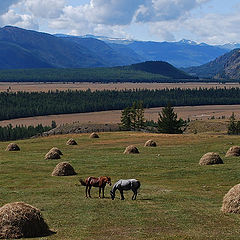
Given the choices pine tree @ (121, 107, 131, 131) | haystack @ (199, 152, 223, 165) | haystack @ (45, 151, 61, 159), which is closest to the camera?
haystack @ (199, 152, 223, 165)

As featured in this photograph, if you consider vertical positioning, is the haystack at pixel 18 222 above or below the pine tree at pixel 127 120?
above

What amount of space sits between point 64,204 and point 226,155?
100ft

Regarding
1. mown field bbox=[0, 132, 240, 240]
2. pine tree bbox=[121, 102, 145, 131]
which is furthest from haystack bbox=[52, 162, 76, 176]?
pine tree bbox=[121, 102, 145, 131]

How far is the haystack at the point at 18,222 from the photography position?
78.1ft

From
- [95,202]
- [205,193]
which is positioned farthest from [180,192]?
[95,202]

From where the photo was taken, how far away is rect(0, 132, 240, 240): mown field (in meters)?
26.0

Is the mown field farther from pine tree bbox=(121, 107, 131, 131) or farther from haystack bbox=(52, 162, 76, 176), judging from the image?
pine tree bbox=(121, 107, 131, 131)

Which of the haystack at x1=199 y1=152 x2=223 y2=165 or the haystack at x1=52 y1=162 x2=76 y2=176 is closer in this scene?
the haystack at x1=52 y1=162 x2=76 y2=176

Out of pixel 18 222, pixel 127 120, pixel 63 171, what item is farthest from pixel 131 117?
pixel 18 222

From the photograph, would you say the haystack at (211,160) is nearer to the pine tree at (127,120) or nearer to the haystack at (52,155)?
the haystack at (52,155)

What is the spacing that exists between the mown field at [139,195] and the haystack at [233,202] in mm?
629

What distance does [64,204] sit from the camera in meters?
33.5

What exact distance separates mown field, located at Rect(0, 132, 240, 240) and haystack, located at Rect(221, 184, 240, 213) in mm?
629

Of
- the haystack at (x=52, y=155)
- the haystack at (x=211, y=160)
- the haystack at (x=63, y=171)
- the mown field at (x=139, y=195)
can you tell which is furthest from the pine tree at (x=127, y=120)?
the haystack at (x=63, y=171)
